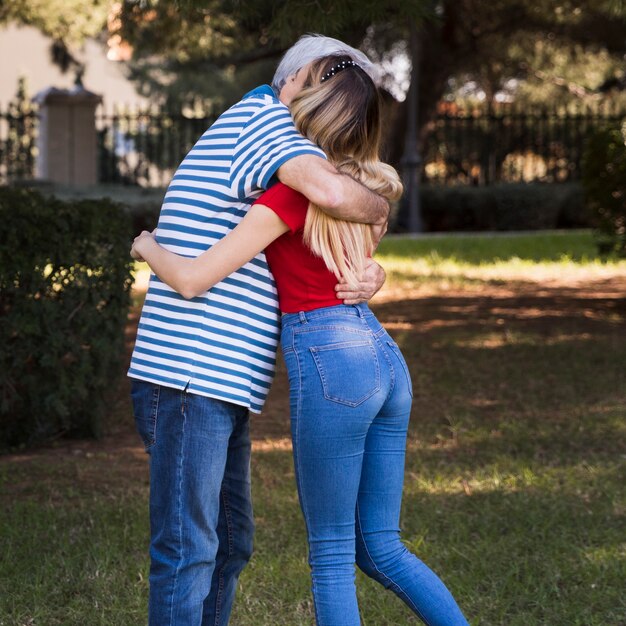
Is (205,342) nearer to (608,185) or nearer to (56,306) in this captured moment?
(56,306)

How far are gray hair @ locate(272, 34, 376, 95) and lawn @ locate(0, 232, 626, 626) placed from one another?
189cm

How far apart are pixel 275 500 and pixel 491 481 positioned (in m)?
1.06

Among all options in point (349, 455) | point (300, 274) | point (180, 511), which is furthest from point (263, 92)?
point (180, 511)

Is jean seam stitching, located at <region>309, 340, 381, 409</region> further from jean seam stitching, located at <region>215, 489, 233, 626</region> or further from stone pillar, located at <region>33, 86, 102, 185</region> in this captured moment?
stone pillar, located at <region>33, 86, 102, 185</region>

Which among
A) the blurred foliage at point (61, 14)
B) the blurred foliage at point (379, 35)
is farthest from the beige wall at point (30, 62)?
the blurred foliage at point (61, 14)

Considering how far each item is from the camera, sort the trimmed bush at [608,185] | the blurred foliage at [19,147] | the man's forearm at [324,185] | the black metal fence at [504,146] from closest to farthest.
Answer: the man's forearm at [324,185] → the trimmed bush at [608,185] → the blurred foliage at [19,147] → the black metal fence at [504,146]

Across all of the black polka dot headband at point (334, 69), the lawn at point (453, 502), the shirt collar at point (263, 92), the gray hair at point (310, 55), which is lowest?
the lawn at point (453, 502)

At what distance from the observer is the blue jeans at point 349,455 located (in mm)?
2422

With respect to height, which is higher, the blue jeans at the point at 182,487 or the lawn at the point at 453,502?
the blue jeans at the point at 182,487

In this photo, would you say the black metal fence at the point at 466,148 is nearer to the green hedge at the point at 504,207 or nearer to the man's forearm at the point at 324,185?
the green hedge at the point at 504,207

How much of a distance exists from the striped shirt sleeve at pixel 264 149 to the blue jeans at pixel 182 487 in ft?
1.71

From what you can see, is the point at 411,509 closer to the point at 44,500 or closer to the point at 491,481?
the point at 491,481

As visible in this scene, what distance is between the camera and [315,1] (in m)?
4.68

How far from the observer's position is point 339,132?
2.45m
